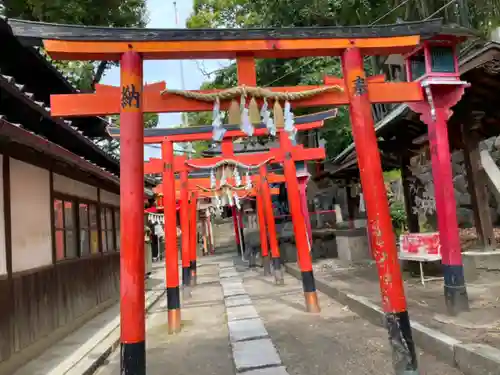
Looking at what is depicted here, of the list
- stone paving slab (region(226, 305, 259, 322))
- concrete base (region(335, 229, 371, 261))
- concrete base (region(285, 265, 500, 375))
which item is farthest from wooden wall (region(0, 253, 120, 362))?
concrete base (region(335, 229, 371, 261))

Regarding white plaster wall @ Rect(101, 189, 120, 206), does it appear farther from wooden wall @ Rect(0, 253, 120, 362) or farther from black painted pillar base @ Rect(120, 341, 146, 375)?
black painted pillar base @ Rect(120, 341, 146, 375)

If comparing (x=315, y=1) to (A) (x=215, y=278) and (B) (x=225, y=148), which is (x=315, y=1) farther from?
(A) (x=215, y=278)

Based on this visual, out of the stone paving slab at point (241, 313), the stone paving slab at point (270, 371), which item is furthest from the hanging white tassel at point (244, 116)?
the stone paving slab at point (241, 313)

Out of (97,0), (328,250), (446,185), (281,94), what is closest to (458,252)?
(446,185)

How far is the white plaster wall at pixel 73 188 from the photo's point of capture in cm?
818

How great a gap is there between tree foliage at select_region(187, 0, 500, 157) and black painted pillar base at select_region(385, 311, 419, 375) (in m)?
10.8

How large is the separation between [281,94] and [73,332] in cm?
639

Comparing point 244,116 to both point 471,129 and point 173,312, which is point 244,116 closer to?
point 173,312

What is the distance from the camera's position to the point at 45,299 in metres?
7.04

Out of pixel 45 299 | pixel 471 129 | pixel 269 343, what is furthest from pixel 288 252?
pixel 45 299

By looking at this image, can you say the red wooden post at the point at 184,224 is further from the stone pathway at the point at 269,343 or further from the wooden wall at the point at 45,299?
the wooden wall at the point at 45,299

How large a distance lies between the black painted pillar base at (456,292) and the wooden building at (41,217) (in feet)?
20.7

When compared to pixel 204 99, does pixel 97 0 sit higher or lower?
higher

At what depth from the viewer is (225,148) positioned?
482 inches
